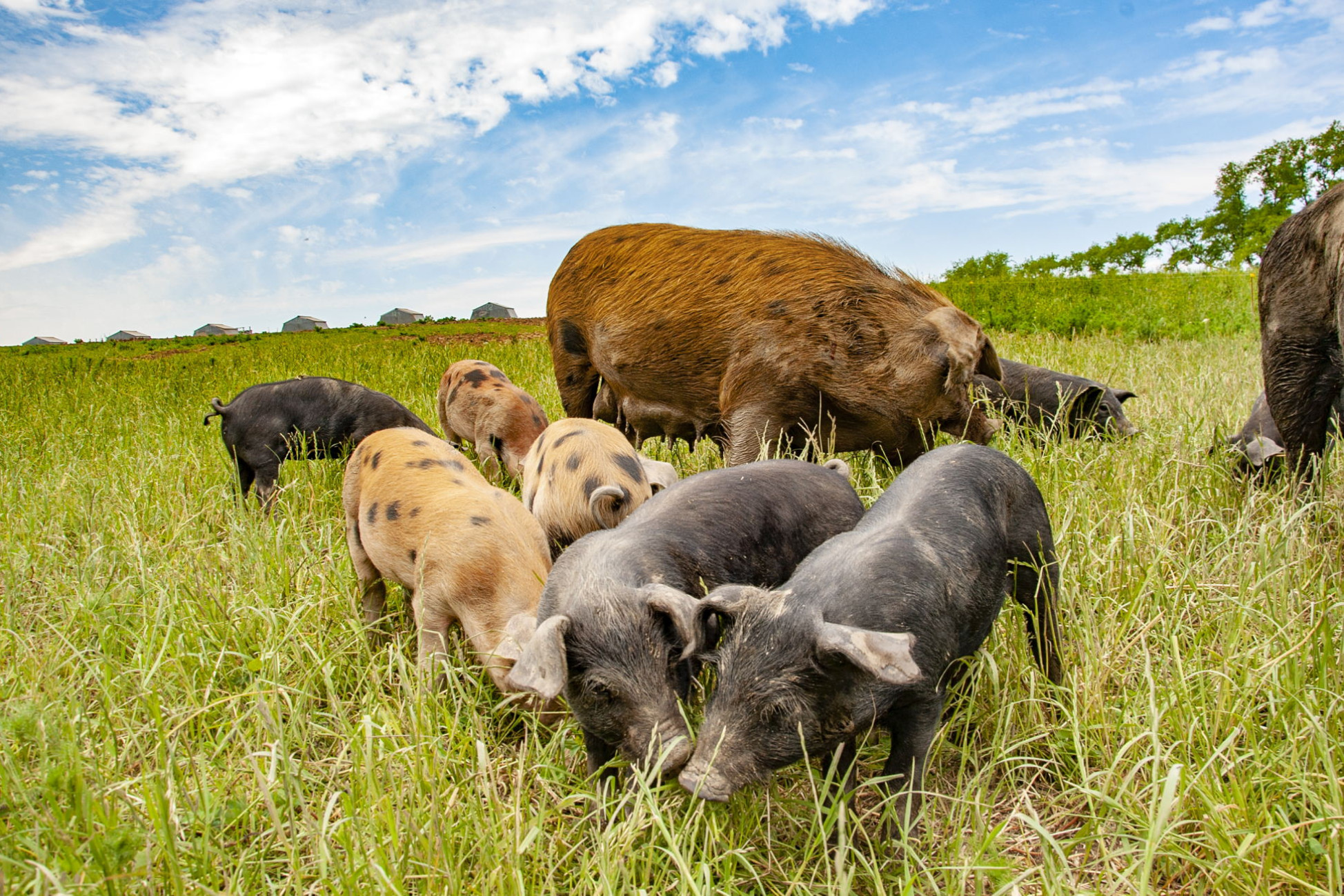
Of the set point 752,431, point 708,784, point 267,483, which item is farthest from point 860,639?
point 267,483

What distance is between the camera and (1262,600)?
3.02m

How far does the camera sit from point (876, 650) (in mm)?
1786

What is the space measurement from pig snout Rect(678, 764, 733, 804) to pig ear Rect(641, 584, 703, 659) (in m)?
0.30

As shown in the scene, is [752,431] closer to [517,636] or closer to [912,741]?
[517,636]

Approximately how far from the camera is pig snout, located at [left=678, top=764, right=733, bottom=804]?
1.82 m

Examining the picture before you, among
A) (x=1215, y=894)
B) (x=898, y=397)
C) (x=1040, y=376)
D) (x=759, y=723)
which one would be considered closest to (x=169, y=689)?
(x=759, y=723)

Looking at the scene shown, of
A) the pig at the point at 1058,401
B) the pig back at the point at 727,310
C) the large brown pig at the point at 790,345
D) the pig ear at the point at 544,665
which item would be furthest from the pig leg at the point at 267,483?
the pig at the point at 1058,401

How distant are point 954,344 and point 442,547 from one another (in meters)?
3.02

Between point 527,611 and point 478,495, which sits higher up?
point 478,495

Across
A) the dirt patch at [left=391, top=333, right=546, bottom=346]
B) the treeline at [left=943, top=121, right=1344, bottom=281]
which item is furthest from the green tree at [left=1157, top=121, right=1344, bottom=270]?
the dirt patch at [left=391, top=333, right=546, bottom=346]

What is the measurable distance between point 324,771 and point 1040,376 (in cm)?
666

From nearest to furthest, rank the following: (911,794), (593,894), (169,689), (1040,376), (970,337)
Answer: (593,894)
(911,794)
(169,689)
(970,337)
(1040,376)

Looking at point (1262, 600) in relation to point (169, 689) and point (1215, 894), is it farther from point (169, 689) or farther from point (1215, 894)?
point (169, 689)

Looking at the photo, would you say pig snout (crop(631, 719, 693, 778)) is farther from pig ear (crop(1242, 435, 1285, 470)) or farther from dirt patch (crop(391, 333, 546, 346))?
dirt patch (crop(391, 333, 546, 346))
